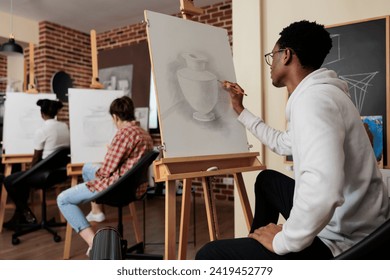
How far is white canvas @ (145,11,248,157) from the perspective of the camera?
1.65 m

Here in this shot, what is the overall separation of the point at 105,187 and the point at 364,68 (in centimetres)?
171

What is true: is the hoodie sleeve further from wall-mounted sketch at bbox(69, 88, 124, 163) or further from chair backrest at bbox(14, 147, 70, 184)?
chair backrest at bbox(14, 147, 70, 184)

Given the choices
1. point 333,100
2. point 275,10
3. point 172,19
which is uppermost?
point 275,10

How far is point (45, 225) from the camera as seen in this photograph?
122 inches

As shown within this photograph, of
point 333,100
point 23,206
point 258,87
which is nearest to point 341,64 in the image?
point 258,87

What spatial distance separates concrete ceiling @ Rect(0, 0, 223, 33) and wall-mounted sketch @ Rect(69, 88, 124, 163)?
1.98 meters

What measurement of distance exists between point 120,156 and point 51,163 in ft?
3.75

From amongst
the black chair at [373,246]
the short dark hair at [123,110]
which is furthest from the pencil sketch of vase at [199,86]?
the black chair at [373,246]

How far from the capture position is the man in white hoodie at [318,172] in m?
0.92

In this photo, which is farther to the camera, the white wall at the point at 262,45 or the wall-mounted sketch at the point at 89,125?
the wall-mounted sketch at the point at 89,125

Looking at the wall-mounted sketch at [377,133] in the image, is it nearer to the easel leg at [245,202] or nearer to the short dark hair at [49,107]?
the easel leg at [245,202]

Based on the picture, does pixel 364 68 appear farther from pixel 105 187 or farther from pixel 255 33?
pixel 105 187

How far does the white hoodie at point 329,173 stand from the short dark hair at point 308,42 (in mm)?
103
